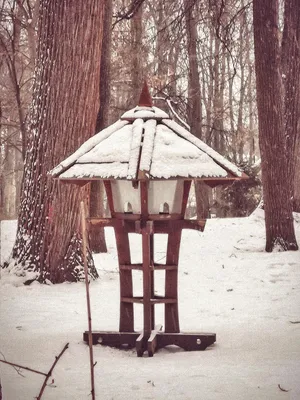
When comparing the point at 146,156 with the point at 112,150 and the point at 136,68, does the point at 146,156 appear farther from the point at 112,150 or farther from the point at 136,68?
the point at 136,68

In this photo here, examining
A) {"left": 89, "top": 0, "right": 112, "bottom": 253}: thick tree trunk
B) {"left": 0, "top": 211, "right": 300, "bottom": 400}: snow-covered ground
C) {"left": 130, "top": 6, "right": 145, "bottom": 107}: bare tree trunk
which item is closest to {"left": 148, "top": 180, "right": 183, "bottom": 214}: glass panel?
{"left": 0, "top": 211, "right": 300, "bottom": 400}: snow-covered ground

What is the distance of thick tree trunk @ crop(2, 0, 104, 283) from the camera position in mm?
6246

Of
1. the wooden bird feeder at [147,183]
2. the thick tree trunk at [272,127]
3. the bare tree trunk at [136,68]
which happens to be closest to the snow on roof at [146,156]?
the wooden bird feeder at [147,183]

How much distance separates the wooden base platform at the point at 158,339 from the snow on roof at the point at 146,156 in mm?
1317

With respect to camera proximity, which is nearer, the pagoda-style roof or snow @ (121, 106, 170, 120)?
the pagoda-style roof

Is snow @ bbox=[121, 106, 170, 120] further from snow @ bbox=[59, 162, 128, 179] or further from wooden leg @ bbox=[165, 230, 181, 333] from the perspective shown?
wooden leg @ bbox=[165, 230, 181, 333]

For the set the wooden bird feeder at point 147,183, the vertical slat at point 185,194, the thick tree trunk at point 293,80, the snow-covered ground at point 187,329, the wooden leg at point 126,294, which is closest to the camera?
the snow-covered ground at point 187,329

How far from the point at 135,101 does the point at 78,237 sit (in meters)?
6.49

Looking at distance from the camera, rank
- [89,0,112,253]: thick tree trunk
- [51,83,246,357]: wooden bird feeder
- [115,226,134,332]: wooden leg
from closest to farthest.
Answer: [51,83,246,357]: wooden bird feeder → [115,226,134,332]: wooden leg → [89,0,112,253]: thick tree trunk

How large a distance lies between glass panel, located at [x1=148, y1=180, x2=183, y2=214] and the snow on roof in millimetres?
304

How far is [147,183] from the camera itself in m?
3.79

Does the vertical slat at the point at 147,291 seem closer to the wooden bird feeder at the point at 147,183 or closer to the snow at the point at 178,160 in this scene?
the wooden bird feeder at the point at 147,183

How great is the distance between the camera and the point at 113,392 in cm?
306

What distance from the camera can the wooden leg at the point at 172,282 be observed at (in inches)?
158
